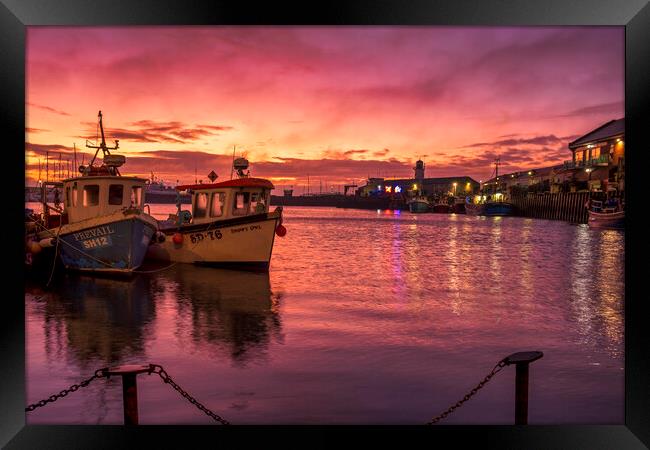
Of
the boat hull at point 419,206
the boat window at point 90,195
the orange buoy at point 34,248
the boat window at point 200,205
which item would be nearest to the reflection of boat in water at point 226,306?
the boat window at point 200,205

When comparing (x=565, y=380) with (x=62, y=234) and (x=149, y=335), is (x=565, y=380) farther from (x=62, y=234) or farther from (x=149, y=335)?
(x=62, y=234)

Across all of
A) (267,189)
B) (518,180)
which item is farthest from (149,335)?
(518,180)

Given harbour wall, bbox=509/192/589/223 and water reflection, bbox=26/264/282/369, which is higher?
harbour wall, bbox=509/192/589/223

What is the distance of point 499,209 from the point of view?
97.5 m

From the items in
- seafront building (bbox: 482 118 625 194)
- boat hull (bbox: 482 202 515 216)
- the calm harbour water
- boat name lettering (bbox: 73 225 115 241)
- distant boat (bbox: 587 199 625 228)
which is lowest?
the calm harbour water

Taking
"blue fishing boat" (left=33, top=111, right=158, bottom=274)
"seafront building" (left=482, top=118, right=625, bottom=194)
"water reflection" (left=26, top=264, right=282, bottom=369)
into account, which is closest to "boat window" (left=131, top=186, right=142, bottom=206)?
"blue fishing boat" (left=33, top=111, right=158, bottom=274)

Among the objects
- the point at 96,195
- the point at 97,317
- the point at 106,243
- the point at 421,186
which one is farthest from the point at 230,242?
the point at 421,186

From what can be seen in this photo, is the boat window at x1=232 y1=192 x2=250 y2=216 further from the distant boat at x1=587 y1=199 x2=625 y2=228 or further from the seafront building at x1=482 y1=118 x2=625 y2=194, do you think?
the seafront building at x1=482 y1=118 x2=625 y2=194

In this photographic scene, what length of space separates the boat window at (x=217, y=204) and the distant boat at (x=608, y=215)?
142ft

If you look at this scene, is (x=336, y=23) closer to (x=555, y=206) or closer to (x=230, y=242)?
(x=230, y=242)

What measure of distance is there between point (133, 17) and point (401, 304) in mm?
13143

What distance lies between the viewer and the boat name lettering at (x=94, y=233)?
1873 cm

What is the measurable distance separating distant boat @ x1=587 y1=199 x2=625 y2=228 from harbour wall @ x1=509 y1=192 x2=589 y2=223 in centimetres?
1047

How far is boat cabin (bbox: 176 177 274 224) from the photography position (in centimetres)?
2155
